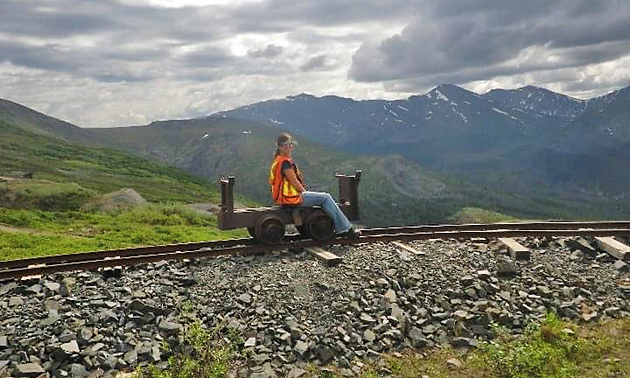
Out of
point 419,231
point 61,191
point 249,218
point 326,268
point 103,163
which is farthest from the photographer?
point 103,163

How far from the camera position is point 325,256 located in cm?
1110

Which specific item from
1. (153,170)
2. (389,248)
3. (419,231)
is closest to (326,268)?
(389,248)

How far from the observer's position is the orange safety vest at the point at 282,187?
39.0 ft

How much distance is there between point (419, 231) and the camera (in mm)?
14469

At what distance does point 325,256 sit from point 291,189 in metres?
1.87

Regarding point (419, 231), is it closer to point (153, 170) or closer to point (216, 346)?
point (216, 346)

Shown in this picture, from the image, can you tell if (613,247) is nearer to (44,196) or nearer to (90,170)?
(44,196)

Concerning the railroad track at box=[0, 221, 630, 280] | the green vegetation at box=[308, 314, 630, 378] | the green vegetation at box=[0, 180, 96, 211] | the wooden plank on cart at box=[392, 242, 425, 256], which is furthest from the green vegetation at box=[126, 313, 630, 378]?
the green vegetation at box=[0, 180, 96, 211]

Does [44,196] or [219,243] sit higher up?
[44,196]

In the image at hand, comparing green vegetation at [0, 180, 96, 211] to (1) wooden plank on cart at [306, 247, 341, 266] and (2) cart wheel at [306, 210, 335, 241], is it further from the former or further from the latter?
(1) wooden plank on cart at [306, 247, 341, 266]

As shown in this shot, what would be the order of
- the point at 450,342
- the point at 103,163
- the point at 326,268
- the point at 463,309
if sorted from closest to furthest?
the point at 450,342, the point at 463,309, the point at 326,268, the point at 103,163

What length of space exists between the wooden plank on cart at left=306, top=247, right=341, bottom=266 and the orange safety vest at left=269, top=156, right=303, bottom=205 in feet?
4.01

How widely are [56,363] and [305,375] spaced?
3.88 metres

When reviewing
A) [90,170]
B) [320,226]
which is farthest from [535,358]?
[90,170]
